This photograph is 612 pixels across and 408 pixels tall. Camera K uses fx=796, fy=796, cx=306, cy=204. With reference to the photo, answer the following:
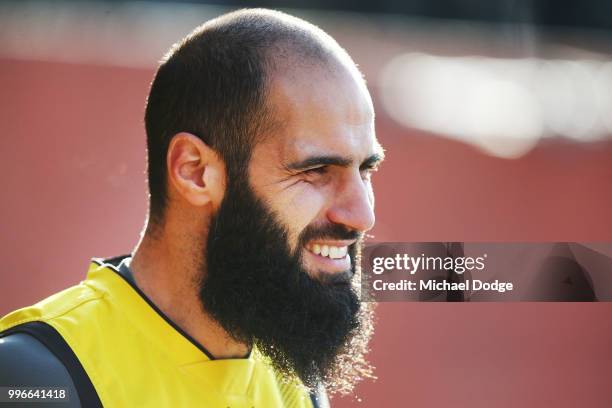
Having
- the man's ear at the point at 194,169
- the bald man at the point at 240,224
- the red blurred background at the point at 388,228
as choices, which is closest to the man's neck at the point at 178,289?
the bald man at the point at 240,224

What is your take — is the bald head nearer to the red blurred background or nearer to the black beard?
the black beard

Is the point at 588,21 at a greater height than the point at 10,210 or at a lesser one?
greater

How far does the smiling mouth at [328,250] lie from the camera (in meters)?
1.67

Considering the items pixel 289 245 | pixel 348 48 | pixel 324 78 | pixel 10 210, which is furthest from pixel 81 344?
pixel 348 48

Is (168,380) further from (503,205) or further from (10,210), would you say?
(503,205)

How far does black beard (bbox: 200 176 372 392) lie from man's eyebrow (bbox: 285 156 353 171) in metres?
0.12

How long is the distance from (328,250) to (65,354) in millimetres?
567

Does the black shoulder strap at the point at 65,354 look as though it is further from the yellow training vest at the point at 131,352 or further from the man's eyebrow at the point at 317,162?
the man's eyebrow at the point at 317,162

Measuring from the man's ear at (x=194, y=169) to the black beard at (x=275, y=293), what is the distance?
4 centimetres

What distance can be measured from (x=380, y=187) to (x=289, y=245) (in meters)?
A: 2.95

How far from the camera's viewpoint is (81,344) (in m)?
1.46

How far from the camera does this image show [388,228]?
452cm

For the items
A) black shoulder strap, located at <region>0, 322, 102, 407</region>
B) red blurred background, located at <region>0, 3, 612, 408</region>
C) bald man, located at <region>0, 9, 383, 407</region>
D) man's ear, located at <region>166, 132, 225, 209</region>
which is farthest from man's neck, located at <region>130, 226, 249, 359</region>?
red blurred background, located at <region>0, 3, 612, 408</region>

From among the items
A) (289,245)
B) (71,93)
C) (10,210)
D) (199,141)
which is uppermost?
(71,93)
